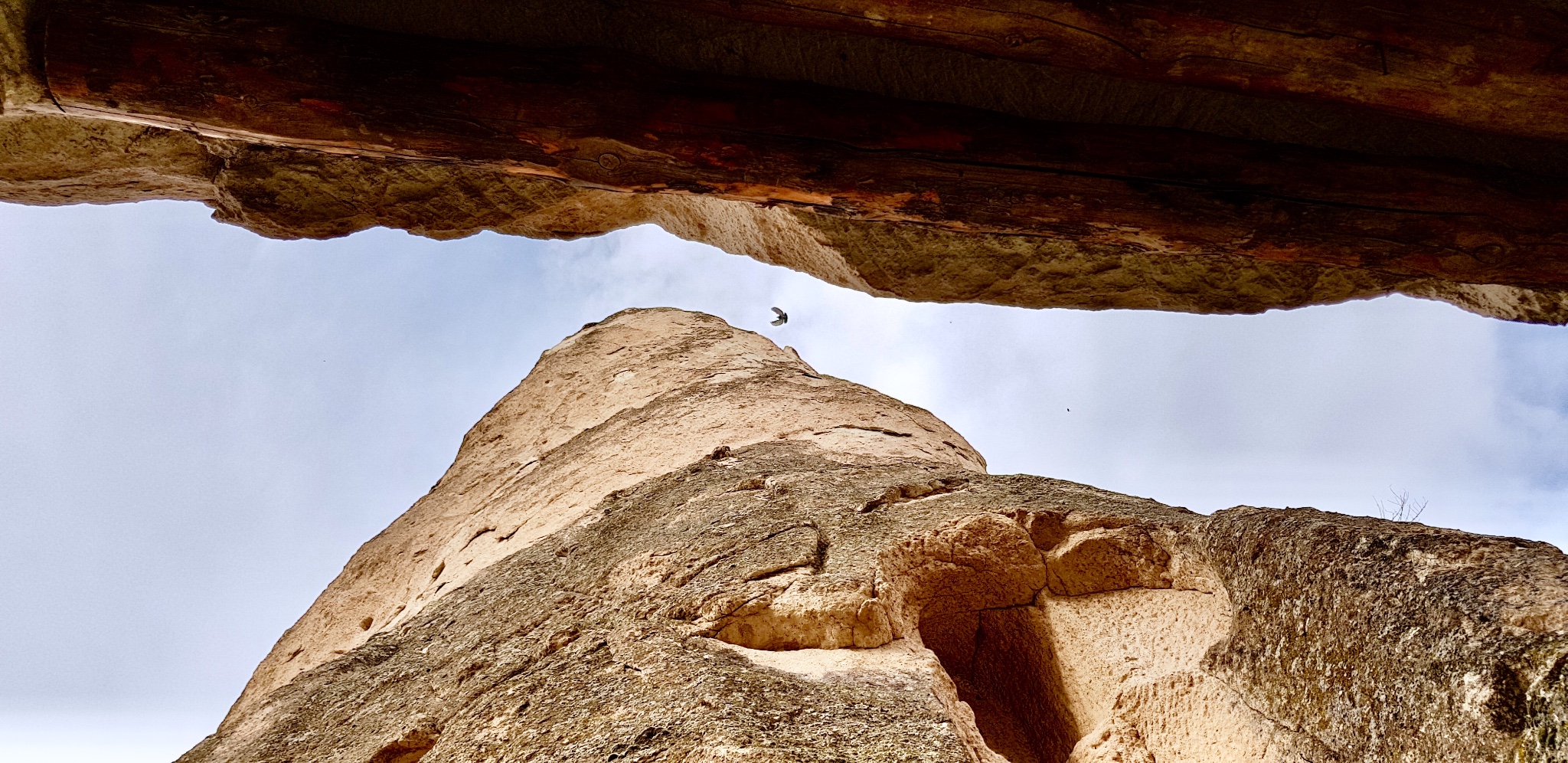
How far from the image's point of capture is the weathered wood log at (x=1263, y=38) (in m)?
3.10

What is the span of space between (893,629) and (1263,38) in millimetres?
2088

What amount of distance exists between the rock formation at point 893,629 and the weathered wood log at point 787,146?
3.40 feet

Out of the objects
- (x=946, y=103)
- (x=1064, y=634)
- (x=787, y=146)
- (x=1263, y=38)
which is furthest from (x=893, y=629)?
(x=1263, y=38)

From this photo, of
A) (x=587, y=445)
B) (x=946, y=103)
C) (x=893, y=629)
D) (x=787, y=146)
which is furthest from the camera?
(x=587, y=445)

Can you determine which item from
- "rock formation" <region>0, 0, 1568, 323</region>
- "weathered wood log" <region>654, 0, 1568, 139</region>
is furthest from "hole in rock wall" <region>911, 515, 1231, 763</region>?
"weathered wood log" <region>654, 0, 1568, 139</region>

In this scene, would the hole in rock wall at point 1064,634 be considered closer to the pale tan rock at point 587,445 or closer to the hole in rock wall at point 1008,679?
the hole in rock wall at point 1008,679

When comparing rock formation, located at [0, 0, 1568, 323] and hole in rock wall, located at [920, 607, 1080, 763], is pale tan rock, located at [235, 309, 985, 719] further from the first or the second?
rock formation, located at [0, 0, 1568, 323]

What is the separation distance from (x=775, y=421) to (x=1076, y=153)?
2.02 meters

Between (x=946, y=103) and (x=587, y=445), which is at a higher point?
(x=946, y=103)

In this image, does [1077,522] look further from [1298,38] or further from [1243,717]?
[1298,38]

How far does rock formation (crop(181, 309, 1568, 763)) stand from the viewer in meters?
2.33

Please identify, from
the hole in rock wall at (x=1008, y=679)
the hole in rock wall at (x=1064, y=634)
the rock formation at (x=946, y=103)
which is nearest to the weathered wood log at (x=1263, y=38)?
the rock formation at (x=946, y=103)

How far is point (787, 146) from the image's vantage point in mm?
3287

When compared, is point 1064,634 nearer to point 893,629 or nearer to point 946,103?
point 893,629
